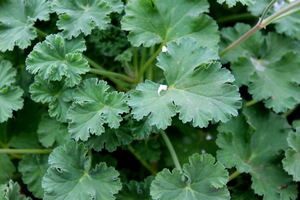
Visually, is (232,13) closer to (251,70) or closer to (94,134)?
(251,70)

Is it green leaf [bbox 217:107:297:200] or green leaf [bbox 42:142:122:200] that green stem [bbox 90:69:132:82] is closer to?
green leaf [bbox 42:142:122:200]

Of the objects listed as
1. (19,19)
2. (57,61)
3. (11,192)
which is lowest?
(11,192)

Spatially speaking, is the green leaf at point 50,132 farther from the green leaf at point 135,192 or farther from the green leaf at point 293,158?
the green leaf at point 293,158

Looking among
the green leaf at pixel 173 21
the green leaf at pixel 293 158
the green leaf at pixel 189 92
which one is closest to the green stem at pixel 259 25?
the green leaf at pixel 173 21

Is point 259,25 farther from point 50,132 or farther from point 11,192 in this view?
point 11,192

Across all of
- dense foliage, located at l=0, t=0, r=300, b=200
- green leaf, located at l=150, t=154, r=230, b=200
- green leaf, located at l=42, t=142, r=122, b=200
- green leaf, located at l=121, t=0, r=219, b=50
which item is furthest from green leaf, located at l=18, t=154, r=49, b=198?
green leaf, located at l=121, t=0, r=219, b=50

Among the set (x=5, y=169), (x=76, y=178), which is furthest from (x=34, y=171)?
(x=76, y=178)
